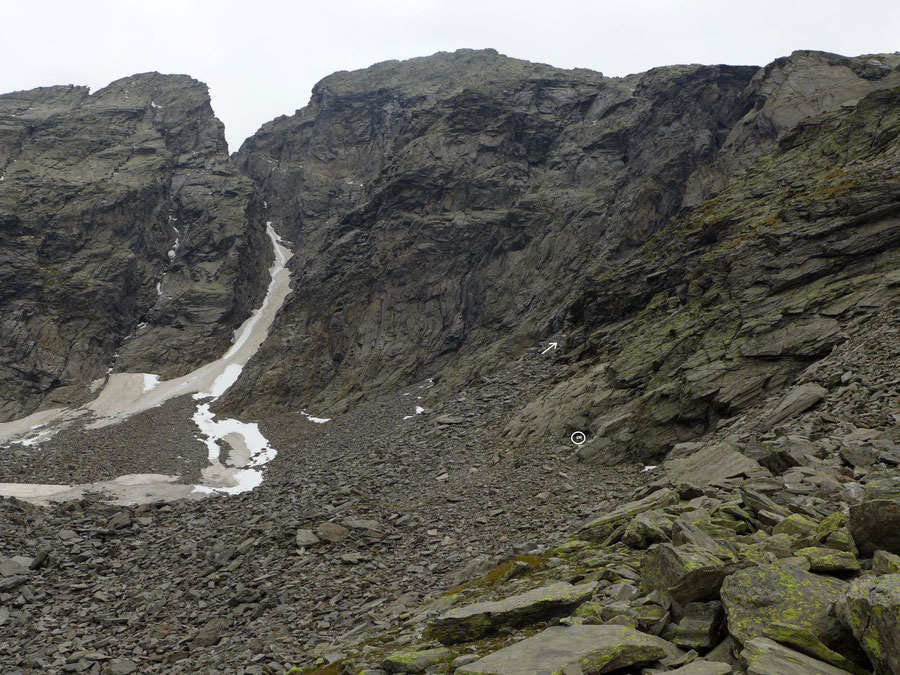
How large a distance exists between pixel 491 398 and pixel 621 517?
29463 millimetres

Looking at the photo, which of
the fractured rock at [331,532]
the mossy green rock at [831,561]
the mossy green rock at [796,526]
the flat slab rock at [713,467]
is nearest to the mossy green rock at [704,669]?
the mossy green rock at [831,561]

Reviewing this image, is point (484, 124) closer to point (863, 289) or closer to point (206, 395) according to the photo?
point (206, 395)

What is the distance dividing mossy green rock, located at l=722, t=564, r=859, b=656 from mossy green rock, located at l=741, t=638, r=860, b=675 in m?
0.30

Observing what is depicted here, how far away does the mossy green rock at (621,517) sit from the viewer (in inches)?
590

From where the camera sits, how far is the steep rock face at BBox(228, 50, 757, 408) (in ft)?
224

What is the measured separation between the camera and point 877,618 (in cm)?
571

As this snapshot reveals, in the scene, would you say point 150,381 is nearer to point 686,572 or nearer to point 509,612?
point 509,612

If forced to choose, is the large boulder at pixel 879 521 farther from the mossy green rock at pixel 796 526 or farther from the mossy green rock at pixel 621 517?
the mossy green rock at pixel 621 517

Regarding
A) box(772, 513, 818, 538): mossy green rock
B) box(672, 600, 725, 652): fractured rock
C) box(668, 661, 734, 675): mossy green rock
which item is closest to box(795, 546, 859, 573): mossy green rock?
box(772, 513, 818, 538): mossy green rock

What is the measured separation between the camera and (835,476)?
13680 mm

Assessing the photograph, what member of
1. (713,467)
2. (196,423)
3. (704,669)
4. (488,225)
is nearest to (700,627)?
(704,669)

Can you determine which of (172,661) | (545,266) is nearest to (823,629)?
(172,661)

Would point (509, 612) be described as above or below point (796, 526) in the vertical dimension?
below

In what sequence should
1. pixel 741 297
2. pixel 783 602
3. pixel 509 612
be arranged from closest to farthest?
pixel 783 602, pixel 509 612, pixel 741 297
